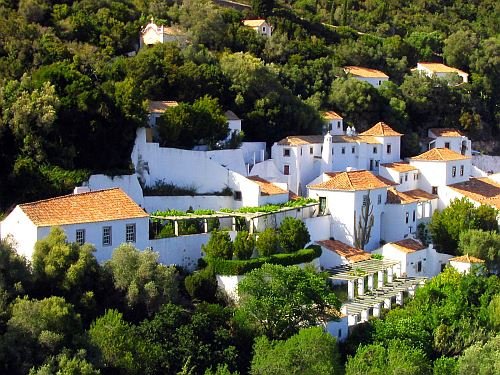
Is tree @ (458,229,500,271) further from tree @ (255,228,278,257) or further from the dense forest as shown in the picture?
the dense forest

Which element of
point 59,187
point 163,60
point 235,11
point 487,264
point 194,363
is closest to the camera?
point 194,363

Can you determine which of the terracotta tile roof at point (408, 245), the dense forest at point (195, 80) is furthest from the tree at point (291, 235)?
the dense forest at point (195, 80)

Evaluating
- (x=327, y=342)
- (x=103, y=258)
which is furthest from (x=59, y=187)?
(x=327, y=342)

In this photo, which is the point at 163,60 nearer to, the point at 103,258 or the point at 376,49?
the point at 103,258

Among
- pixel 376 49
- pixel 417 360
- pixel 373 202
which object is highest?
pixel 376 49

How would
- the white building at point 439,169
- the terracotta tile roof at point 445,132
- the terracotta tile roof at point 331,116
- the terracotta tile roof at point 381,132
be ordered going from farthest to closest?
the terracotta tile roof at point 445,132
the terracotta tile roof at point 331,116
the terracotta tile roof at point 381,132
the white building at point 439,169

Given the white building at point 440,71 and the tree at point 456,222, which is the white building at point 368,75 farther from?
the tree at point 456,222

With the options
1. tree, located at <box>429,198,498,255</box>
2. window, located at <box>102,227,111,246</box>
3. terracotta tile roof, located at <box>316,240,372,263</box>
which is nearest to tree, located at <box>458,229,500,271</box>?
tree, located at <box>429,198,498,255</box>
